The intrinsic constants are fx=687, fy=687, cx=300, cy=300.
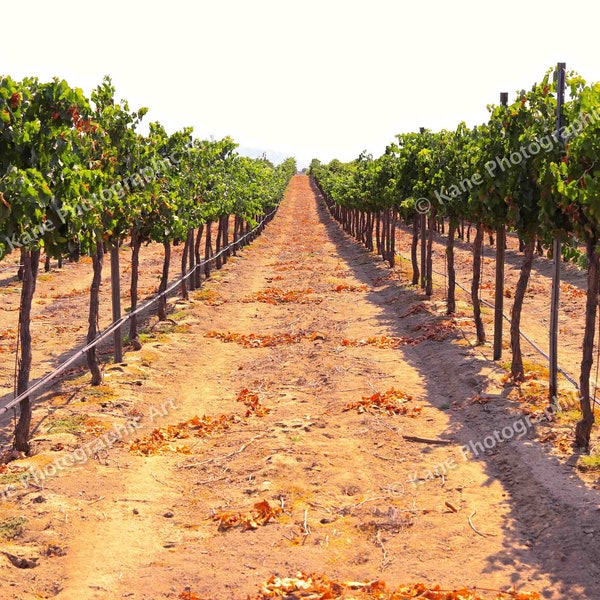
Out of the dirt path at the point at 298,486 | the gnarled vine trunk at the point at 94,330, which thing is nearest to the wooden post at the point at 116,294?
the dirt path at the point at 298,486

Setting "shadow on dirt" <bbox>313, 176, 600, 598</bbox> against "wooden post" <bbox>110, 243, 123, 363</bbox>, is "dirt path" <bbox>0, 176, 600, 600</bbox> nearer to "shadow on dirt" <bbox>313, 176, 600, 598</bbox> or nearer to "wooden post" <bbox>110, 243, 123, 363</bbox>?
"shadow on dirt" <bbox>313, 176, 600, 598</bbox>

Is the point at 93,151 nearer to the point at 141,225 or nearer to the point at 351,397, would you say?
the point at 141,225

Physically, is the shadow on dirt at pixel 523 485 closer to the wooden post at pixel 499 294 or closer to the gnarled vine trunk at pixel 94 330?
the wooden post at pixel 499 294

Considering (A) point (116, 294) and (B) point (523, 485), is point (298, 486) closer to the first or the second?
(B) point (523, 485)

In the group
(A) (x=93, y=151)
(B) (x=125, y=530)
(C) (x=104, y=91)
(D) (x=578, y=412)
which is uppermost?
(C) (x=104, y=91)

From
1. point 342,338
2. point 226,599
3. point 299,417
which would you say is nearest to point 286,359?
point 342,338

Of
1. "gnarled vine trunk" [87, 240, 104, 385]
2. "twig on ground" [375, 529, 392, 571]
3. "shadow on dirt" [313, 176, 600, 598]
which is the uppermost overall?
"gnarled vine trunk" [87, 240, 104, 385]

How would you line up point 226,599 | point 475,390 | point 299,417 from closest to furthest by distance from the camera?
point 226,599 → point 299,417 → point 475,390

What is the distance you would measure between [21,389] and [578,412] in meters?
10.3

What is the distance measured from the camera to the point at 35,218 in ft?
33.6

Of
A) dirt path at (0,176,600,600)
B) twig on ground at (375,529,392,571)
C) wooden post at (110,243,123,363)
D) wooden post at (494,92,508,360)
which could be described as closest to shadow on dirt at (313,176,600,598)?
dirt path at (0,176,600,600)

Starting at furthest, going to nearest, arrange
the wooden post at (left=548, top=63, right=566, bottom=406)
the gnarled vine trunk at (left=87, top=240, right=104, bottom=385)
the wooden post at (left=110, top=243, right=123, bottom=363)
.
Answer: the wooden post at (left=110, top=243, right=123, bottom=363) → the gnarled vine trunk at (left=87, top=240, right=104, bottom=385) → the wooden post at (left=548, top=63, right=566, bottom=406)

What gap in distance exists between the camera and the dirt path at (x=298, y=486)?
8617 millimetres

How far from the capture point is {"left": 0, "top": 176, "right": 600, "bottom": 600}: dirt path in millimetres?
8617
